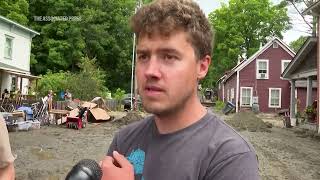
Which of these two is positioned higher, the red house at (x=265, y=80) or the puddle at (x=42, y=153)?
the red house at (x=265, y=80)

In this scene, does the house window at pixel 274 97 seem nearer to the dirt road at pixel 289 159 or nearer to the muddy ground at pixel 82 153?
the muddy ground at pixel 82 153

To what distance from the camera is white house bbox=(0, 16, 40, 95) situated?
30.5 meters

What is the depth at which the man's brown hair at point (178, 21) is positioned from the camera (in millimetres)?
2002

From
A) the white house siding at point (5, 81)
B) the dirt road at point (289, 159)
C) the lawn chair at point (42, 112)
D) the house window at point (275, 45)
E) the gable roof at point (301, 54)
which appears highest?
the house window at point (275, 45)

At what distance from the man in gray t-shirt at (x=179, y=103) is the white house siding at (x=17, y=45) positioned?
30064 mm

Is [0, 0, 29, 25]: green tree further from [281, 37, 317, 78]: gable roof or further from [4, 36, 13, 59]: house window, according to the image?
[281, 37, 317, 78]: gable roof

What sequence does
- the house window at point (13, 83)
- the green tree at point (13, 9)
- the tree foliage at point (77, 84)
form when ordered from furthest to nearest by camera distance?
the green tree at point (13, 9), the tree foliage at point (77, 84), the house window at point (13, 83)

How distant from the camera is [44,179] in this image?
31.4 ft

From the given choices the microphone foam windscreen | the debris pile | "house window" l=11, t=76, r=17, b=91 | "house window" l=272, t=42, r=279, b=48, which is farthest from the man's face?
"house window" l=272, t=42, r=279, b=48

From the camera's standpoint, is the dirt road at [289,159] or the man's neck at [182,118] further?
the dirt road at [289,159]

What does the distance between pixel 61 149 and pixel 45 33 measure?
140 feet

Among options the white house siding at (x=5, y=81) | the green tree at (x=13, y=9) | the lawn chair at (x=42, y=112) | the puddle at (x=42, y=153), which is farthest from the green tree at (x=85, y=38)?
the puddle at (x=42, y=153)

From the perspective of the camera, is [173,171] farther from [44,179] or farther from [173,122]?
[44,179]

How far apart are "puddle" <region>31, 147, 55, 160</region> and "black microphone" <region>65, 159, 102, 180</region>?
455 inches
